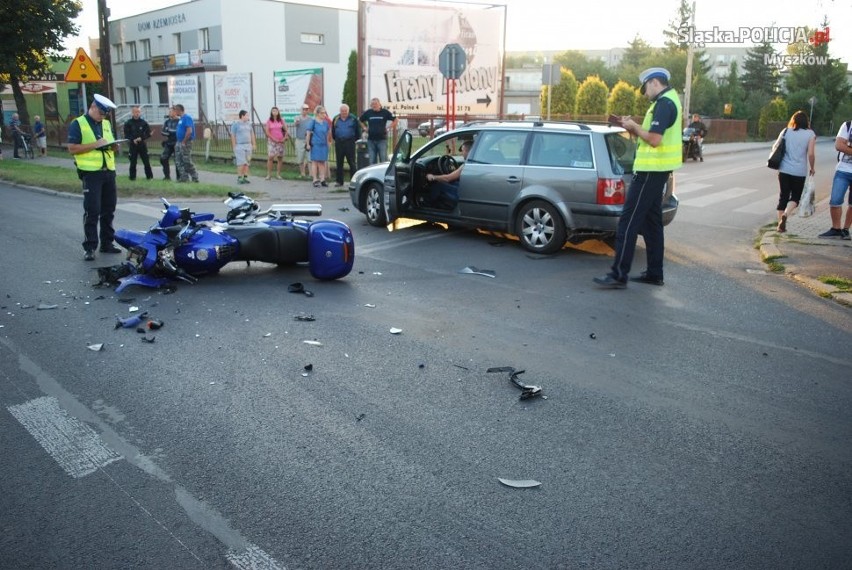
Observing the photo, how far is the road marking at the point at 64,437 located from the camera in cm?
382

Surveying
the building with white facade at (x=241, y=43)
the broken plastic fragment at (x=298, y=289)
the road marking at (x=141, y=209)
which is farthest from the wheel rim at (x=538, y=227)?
the building with white facade at (x=241, y=43)

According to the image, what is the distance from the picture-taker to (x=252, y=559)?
3018mm

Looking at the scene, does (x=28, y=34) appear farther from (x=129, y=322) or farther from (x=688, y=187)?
(x=129, y=322)

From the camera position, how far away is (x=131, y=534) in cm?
319

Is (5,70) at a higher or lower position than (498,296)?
higher

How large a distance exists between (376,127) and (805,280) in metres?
11.2

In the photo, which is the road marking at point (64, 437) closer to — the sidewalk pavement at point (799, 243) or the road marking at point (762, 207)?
the sidewalk pavement at point (799, 243)

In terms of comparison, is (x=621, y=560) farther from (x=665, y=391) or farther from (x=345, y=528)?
(x=665, y=391)

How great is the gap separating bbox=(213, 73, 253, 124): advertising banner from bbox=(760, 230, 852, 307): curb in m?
23.5

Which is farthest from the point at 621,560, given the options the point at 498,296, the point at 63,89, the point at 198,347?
the point at 63,89

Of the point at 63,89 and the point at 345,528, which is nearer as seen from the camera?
the point at 345,528

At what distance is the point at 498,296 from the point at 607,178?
2.56m

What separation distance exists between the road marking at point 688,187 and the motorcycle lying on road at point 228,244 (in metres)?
11.6

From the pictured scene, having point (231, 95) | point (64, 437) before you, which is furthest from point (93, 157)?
point (231, 95)
